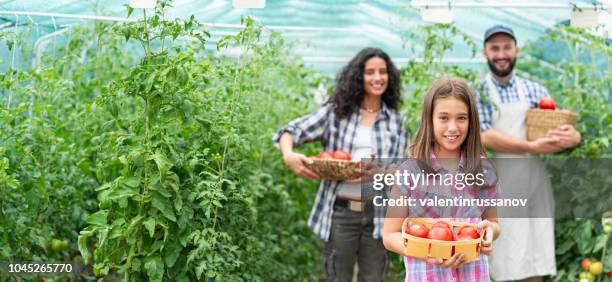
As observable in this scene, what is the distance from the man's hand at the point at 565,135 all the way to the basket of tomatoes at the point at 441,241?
1957 millimetres

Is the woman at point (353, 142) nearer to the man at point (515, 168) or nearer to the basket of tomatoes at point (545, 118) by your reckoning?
the man at point (515, 168)

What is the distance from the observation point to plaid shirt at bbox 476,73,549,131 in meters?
4.51

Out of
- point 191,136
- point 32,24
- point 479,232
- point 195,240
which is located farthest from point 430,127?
point 32,24

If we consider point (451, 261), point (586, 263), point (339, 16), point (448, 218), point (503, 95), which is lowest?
point (586, 263)

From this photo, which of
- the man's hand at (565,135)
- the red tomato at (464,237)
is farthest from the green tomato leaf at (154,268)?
the man's hand at (565,135)

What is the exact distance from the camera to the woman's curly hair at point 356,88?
444cm

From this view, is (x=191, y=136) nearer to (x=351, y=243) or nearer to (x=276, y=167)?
(x=351, y=243)

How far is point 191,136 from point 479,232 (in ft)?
5.45

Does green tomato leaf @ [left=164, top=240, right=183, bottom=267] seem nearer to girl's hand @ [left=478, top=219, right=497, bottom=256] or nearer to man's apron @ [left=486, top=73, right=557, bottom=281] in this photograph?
girl's hand @ [left=478, top=219, right=497, bottom=256]

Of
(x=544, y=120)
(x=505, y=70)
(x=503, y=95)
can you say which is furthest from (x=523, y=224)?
(x=505, y=70)

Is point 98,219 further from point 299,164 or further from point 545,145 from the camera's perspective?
point 545,145

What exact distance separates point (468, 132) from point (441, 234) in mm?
443

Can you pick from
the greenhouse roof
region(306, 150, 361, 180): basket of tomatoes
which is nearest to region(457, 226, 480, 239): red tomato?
region(306, 150, 361, 180): basket of tomatoes

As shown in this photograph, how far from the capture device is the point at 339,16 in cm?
571
